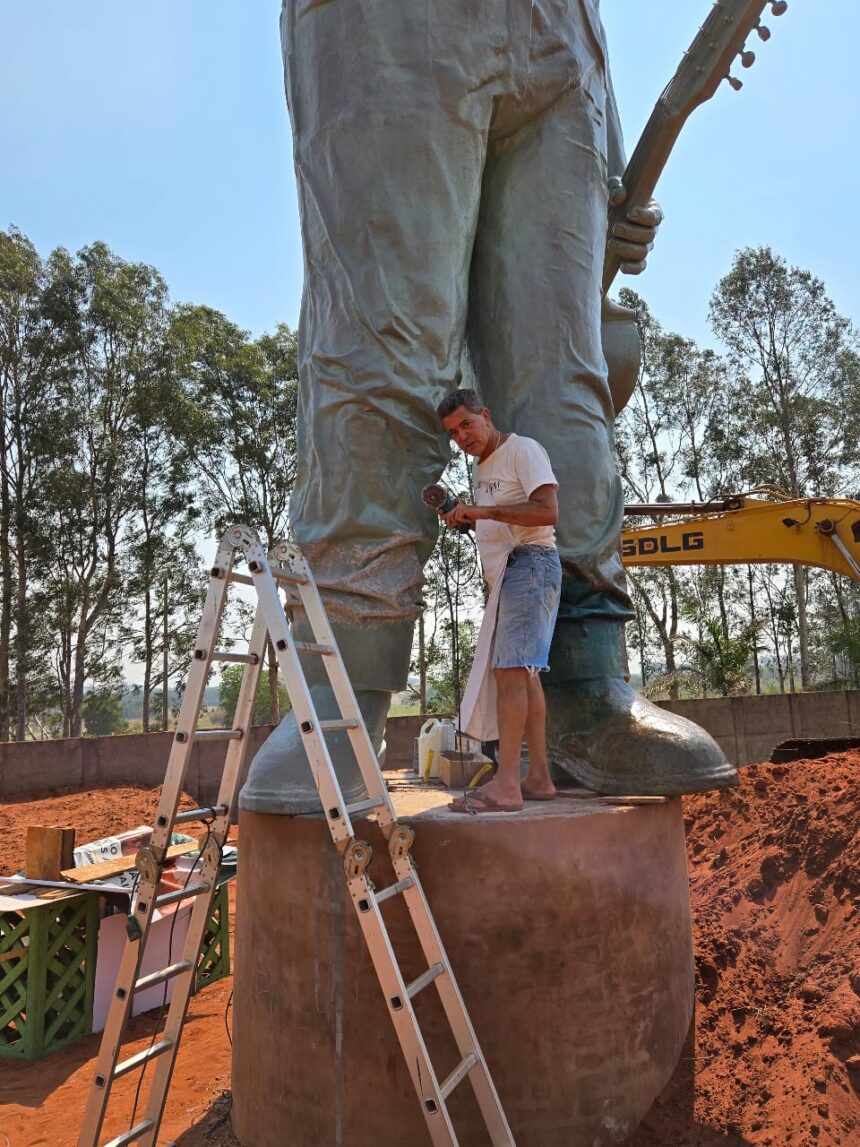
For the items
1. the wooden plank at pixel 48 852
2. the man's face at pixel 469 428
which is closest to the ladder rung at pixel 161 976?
the man's face at pixel 469 428

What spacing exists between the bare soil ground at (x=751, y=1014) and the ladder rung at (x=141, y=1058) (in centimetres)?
34

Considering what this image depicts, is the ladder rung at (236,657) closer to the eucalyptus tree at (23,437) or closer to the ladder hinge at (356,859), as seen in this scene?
the ladder hinge at (356,859)

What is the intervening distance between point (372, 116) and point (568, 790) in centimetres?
184

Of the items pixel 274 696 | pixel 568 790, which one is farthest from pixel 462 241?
pixel 274 696

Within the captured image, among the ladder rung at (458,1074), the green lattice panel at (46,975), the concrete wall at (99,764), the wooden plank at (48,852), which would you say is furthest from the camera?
the concrete wall at (99,764)

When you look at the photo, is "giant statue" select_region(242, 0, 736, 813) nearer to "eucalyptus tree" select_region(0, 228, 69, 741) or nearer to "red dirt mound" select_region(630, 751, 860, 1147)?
"red dirt mound" select_region(630, 751, 860, 1147)

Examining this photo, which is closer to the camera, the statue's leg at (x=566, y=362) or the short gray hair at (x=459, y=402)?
the short gray hair at (x=459, y=402)

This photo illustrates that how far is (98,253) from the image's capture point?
1834 centimetres

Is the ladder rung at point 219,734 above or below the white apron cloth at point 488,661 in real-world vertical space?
below

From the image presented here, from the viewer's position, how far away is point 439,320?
2.22 m

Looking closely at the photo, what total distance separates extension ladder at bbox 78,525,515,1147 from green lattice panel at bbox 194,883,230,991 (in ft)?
9.07

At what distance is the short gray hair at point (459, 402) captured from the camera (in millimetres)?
2094

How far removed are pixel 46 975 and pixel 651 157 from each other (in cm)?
427

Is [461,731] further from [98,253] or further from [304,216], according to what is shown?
[98,253]
